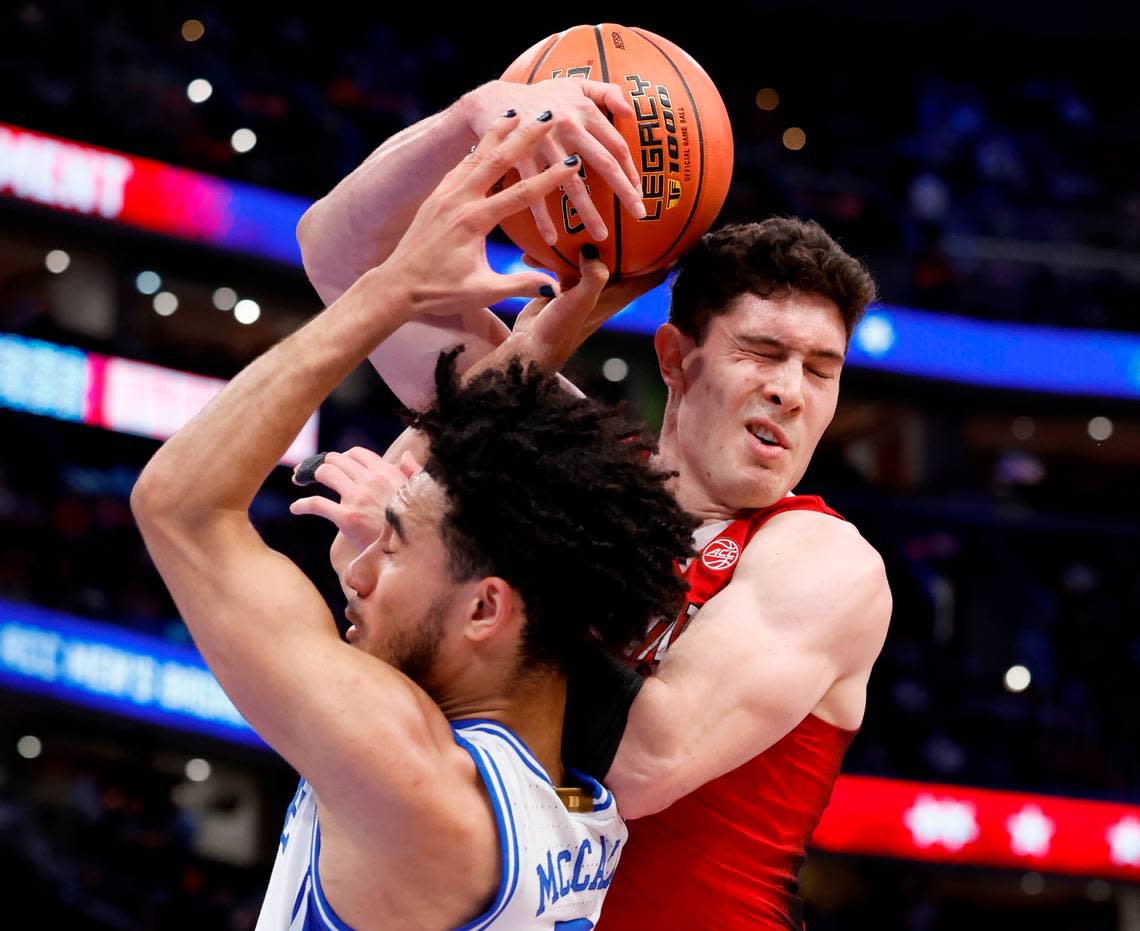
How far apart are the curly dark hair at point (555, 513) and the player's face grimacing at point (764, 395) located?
18.7 inches

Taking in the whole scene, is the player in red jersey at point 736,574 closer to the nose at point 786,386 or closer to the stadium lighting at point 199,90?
the nose at point 786,386

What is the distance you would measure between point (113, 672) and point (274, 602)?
10.2 meters

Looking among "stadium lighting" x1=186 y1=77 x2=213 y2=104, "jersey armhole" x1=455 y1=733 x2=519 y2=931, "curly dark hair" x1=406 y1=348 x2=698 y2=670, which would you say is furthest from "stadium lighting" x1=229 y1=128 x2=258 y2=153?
"jersey armhole" x1=455 y1=733 x2=519 y2=931

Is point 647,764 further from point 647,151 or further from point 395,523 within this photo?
point 647,151

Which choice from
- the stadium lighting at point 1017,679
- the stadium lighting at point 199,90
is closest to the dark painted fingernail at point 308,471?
the stadium lighting at point 199,90

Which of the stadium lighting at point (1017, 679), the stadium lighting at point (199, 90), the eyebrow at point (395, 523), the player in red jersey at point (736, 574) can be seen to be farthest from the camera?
the stadium lighting at point (1017, 679)

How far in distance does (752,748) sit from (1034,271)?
503 inches

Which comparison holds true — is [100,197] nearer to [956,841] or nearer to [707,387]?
[956,841]

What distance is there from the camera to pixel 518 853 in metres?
2.09

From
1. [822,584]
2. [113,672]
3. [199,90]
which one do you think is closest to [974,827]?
[113,672]

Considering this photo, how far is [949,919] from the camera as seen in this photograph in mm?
14664

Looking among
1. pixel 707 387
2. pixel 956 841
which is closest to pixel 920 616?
pixel 956 841

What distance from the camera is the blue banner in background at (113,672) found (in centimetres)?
1139

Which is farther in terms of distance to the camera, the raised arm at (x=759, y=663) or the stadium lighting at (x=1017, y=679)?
the stadium lighting at (x=1017, y=679)
